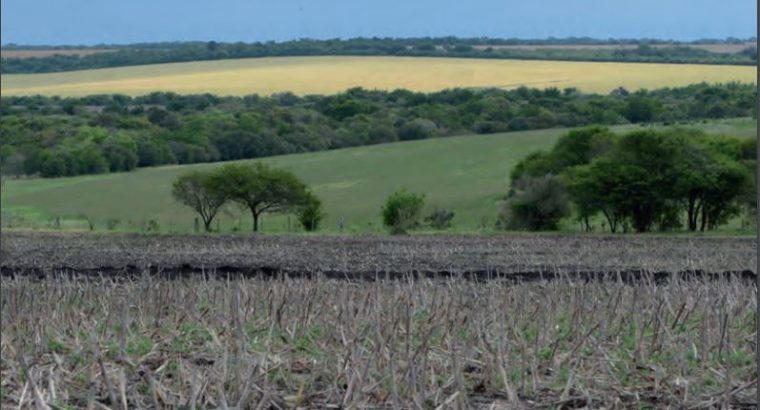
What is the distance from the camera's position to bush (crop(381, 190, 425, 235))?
61125mm

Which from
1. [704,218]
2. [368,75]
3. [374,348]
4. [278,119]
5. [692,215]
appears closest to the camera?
[374,348]

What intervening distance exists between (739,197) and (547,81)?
84.9m

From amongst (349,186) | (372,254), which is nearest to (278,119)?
(349,186)

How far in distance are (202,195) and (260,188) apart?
3282mm

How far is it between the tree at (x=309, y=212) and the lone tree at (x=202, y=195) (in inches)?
154

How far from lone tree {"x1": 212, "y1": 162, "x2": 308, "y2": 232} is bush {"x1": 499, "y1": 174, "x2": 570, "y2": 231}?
10383 millimetres

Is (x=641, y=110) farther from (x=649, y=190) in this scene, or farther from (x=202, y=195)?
(x=202, y=195)

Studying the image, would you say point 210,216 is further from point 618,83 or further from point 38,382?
point 618,83

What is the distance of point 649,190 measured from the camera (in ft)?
186

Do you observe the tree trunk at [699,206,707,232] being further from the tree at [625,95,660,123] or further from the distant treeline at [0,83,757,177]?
the tree at [625,95,660,123]

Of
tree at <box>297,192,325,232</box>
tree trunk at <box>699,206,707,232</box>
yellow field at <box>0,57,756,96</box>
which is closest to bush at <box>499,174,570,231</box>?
tree trunk at <box>699,206,707,232</box>

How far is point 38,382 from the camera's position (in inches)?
345

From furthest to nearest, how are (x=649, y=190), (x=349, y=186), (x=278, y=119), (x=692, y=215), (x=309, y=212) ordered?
(x=278, y=119) → (x=349, y=186) → (x=309, y=212) → (x=692, y=215) → (x=649, y=190)

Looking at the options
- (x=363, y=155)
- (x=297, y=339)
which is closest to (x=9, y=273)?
(x=297, y=339)
